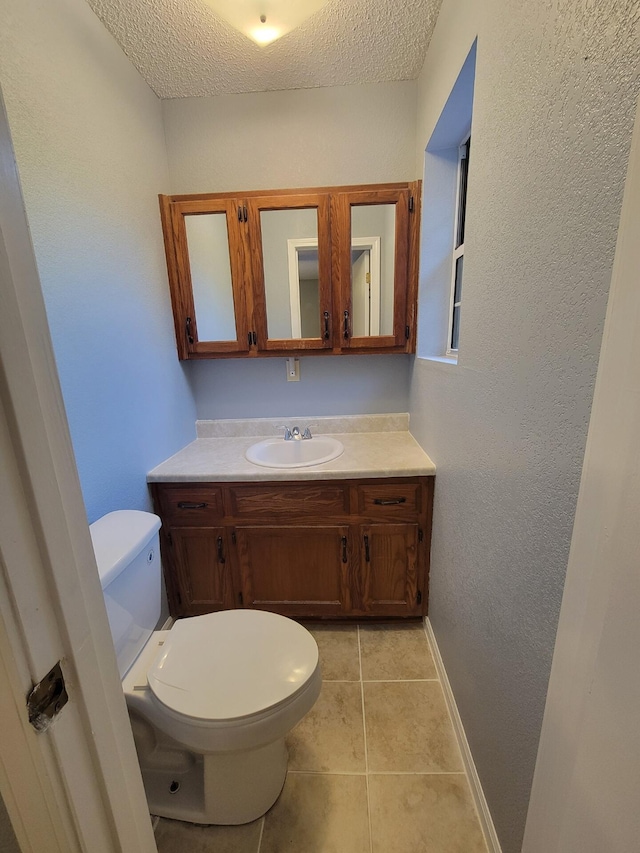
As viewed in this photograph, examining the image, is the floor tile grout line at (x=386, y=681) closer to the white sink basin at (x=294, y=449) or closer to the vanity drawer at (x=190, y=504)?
the vanity drawer at (x=190, y=504)

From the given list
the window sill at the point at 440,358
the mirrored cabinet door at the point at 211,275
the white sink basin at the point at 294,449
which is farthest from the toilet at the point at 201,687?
the window sill at the point at 440,358

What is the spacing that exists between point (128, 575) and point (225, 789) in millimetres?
666

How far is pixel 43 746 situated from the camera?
33 centimetres

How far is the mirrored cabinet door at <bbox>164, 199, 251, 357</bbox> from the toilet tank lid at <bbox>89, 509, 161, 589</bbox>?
2.94 ft

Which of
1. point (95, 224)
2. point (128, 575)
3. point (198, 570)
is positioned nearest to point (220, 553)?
point (198, 570)

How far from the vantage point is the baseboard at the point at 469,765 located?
0.87 meters

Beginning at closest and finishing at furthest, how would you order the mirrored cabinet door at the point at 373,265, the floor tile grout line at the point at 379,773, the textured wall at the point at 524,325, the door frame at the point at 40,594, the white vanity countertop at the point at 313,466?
the door frame at the point at 40,594 < the textured wall at the point at 524,325 < the floor tile grout line at the point at 379,773 < the white vanity countertop at the point at 313,466 < the mirrored cabinet door at the point at 373,265

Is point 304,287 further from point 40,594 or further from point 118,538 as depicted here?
point 40,594

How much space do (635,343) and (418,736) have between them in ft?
4.59

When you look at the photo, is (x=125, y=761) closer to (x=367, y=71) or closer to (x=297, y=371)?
(x=297, y=371)

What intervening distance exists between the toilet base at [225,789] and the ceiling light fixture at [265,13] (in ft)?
6.87

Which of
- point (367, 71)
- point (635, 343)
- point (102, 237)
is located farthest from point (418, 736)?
point (367, 71)

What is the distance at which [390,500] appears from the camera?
4.66ft

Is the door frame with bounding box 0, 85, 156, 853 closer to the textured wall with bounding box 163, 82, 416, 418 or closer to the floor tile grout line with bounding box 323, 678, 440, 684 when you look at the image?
the floor tile grout line with bounding box 323, 678, 440, 684
